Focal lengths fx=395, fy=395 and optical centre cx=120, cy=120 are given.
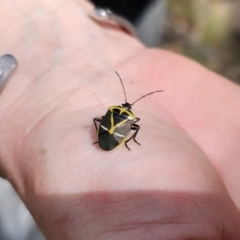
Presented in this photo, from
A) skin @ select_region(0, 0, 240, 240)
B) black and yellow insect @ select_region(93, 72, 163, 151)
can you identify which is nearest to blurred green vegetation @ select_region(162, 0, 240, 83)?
A: skin @ select_region(0, 0, 240, 240)

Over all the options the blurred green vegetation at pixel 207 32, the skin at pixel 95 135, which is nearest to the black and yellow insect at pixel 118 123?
the skin at pixel 95 135

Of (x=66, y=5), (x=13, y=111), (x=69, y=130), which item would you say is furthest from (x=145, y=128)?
(x=66, y=5)

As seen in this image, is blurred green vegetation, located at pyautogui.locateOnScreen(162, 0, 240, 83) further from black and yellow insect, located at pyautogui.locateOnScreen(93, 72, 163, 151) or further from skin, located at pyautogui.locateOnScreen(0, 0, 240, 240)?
black and yellow insect, located at pyautogui.locateOnScreen(93, 72, 163, 151)

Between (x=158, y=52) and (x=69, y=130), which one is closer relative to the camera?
(x=69, y=130)

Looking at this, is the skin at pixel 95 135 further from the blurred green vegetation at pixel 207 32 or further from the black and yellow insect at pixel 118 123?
the blurred green vegetation at pixel 207 32

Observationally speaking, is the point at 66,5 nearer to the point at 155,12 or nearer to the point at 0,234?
the point at 0,234

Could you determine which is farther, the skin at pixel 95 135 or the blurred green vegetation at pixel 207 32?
the blurred green vegetation at pixel 207 32

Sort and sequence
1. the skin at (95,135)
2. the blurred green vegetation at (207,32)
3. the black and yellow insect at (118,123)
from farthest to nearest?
the blurred green vegetation at (207,32) < the black and yellow insect at (118,123) < the skin at (95,135)
